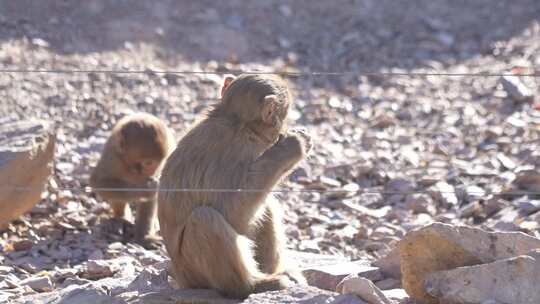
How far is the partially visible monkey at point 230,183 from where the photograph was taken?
629cm

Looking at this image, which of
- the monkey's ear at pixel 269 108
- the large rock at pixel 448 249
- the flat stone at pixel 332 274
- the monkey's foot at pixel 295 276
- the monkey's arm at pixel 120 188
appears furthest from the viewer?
the monkey's arm at pixel 120 188

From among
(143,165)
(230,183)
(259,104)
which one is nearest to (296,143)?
(259,104)

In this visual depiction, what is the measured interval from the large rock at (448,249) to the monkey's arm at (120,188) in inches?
162

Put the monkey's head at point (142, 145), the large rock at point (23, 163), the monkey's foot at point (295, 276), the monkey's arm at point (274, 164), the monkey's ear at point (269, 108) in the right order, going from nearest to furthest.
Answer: the monkey's arm at point (274, 164) → the monkey's ear at point (269, 108) → the monkey's foot at point (295, 276) → the large rock at point (23, 163) → the monkey's head at point (142, 145)

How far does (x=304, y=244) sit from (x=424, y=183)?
2.43 meters

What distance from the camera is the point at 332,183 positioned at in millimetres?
11297

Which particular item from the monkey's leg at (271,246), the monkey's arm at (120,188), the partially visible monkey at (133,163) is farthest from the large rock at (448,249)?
the partially visible monkey at (133,163)

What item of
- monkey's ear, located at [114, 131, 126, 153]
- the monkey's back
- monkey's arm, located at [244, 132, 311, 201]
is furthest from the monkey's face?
monkey's arm, located at [244, 132, 311, 201]

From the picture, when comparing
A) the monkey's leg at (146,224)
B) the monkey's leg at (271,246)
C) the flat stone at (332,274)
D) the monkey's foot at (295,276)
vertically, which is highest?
the monkey's leg at (271,246)

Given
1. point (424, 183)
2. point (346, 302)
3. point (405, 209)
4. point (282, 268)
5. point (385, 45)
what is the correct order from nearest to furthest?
point (346, 302), point (282, 268), point (405, 209), point (424, 183), point (385, 45)

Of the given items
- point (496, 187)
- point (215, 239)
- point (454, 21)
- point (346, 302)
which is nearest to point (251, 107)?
point (215, 239)

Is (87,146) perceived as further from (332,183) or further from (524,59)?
(524,59)

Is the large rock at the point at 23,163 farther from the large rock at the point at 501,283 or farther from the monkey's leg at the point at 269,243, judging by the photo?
the large rock at the point at 501,283

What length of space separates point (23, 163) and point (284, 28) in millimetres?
9809
